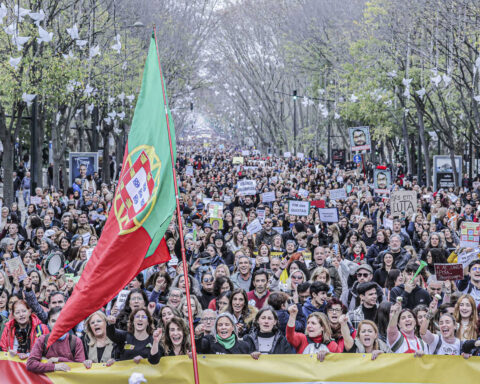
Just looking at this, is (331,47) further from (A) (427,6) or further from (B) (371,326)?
(B) (371,326)

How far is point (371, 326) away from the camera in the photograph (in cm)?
694

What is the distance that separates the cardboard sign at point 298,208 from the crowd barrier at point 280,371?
10.7 metres

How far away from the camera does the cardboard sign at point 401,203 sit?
60.0 feet

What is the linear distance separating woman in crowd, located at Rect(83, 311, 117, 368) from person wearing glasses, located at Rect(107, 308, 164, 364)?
1.8 inches

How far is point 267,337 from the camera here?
7.20 meters

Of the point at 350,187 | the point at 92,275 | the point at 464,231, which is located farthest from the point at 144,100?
the point at 350,187

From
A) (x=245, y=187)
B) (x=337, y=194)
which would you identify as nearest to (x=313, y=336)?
(x=337, y=194)

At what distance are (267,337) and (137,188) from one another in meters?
1.89

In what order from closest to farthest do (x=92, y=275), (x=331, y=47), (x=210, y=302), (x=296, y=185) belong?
(x=92, y=275) < (x=210, y=302) < (x=296, y=185) < (x=331, y=47)

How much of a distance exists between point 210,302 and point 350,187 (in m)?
19.0

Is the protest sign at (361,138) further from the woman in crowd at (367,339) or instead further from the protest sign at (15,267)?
the woman in crowd at (367,339)

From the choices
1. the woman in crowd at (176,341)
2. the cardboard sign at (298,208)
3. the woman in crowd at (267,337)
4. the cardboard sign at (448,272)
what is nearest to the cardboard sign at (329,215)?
the cardboard sign at (298,208)

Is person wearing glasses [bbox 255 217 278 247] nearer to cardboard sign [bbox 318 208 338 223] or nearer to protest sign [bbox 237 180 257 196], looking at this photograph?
cardboard sign [bbox 318 208 338 223]

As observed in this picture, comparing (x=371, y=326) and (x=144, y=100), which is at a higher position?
(x=144, y=100)
